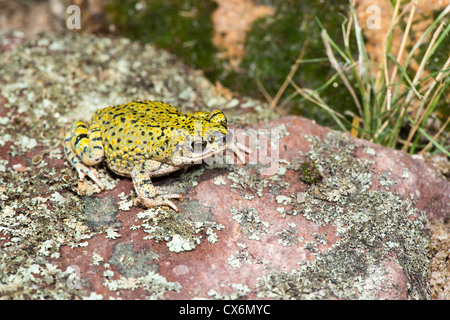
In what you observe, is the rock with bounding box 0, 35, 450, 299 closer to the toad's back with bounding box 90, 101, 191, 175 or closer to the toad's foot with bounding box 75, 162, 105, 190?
the toad's foot with bounding box 75, 162, 105, 190

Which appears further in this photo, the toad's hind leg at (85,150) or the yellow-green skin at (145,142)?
the toad's hind leg at (85,150)

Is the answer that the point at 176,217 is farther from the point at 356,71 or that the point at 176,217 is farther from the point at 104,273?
the point at 356,71

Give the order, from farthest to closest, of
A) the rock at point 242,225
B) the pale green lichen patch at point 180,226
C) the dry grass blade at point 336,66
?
the dry grass blade at point 336,66
the pale green lichen patch at point 180,226
the rock at point 242,225

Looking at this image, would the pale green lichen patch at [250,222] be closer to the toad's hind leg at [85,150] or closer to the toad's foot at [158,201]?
the toad's foot at [158,201]

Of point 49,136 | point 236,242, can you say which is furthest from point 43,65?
point 236,242

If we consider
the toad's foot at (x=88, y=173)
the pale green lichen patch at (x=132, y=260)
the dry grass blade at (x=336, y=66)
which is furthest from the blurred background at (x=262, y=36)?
the pale green lichen patch at (x=132, y=260)

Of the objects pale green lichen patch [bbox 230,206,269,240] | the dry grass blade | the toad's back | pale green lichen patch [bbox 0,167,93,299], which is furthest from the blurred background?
pale green lichen patch [bbox 0,167,93,299]

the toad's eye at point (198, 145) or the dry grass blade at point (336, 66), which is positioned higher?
the dry grass blade at point (336, 66)
